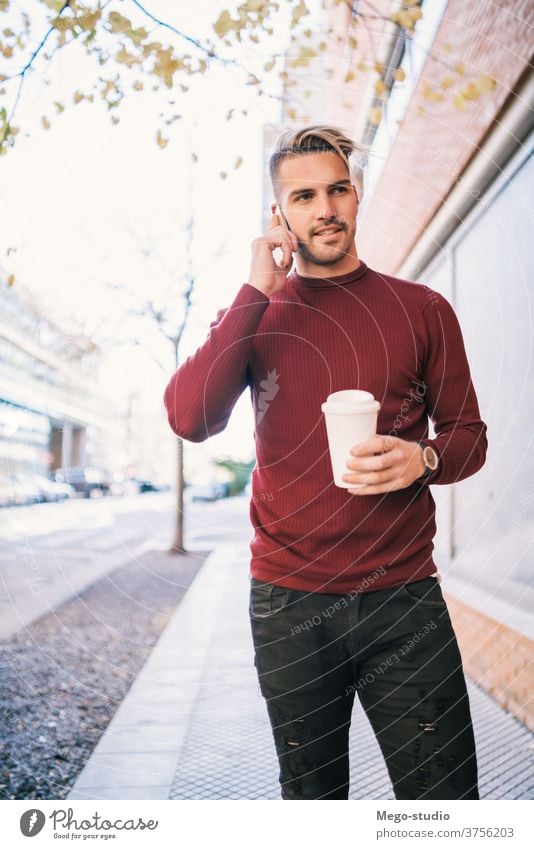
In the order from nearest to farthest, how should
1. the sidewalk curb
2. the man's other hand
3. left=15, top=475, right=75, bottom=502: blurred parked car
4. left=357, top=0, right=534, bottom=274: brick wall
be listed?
the man's other hand → the sidewalk curb → left=357, top=0, right=534, bottom=274: brick wall → left=15, top=475, right=75, bottom=502: blurred parked car

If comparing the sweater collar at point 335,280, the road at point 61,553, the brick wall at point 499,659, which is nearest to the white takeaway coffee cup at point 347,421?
the sweater collar at point 335,280

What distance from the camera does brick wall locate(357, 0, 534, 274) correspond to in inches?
161

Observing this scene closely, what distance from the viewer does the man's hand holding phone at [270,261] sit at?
1.89 meters

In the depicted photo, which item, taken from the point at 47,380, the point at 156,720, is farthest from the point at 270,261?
the point at 156,720

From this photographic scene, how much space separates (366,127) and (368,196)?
1098 millimetres

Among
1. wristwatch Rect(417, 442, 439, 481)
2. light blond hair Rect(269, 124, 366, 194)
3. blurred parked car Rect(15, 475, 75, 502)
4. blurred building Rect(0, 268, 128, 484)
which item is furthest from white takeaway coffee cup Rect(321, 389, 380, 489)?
blurred parked car Rect(15, 475, 75, 502)

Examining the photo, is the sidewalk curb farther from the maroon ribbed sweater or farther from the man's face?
the man's face

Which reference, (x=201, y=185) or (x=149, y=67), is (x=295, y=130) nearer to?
(x=149, y=67)

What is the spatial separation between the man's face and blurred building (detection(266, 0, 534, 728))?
4.66 ft

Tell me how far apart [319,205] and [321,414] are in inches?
21.6

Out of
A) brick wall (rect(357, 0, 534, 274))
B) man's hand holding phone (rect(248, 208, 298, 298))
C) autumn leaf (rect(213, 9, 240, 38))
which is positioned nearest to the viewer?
man's hand holding phone (rect(248, 208, 298, 298))

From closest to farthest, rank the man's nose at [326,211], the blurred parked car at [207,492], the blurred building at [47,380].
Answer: the man's nose at [326,211]
the blurred building at [47,380]
the blurred parked car at [207,492]

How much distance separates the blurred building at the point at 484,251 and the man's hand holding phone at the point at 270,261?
1635mm

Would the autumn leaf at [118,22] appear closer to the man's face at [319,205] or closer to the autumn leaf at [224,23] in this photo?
the autumn leaf at [224,23]
